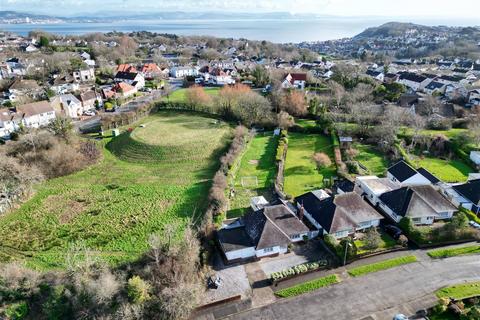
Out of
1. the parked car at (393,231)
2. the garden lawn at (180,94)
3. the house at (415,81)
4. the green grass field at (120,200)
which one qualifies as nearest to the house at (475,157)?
the parked car at (393,231)

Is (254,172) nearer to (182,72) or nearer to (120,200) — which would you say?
(120,200)

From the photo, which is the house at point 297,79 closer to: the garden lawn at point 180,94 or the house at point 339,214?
the garden lawn at point 180,94

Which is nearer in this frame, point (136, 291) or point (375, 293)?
point (136, 291)

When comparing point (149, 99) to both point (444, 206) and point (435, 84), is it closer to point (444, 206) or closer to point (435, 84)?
point (444, 206)

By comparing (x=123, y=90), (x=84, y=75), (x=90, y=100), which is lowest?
(x=90, y=100)

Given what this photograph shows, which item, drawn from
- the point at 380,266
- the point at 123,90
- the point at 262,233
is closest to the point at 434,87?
the point at 380,266

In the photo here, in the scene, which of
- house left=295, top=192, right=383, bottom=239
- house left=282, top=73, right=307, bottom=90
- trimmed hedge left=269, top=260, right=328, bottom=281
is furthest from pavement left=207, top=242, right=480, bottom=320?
house left=282, top=73, right=307, bottom=90
